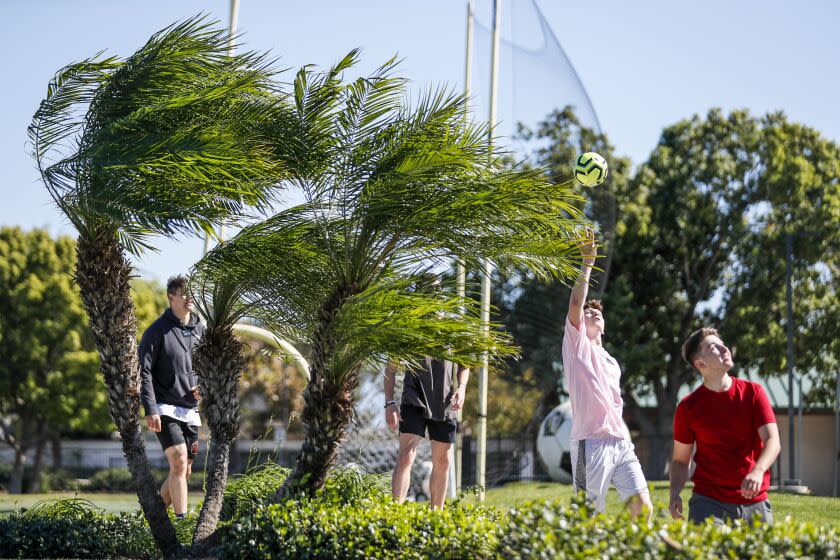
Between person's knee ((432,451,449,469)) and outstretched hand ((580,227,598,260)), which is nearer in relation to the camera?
outstretched hand ((580,227,598,260))

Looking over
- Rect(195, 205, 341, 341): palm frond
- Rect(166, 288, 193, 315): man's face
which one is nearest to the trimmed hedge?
Rect(195, 205, 341, 341): palm frond

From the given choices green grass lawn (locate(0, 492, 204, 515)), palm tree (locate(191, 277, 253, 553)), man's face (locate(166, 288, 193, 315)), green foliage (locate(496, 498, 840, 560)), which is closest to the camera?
green foliage (locate(496, 498, 840, 560))

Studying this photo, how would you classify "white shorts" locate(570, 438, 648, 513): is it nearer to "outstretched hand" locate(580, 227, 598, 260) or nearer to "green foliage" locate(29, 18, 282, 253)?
"outstretched hand" locate(580, 227, 598, 260)

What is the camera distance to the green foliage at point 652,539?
4.54 m

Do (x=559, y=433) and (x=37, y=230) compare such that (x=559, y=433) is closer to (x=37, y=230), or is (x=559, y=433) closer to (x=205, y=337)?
(x=205, y=337)

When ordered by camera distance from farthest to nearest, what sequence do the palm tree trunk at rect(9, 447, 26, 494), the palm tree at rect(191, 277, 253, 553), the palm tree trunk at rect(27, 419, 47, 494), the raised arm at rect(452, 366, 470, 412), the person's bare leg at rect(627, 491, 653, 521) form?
the palm tree trunk at rect(27, 419, 47, 494), the palm tree trunk at rect(9, 447, 26, 494), the raised arm at rect(452, 366, 470, 412), the palm tree at rect(191, 277, 253, 553), the person's bare leg at rect(627, 491, 653, 521)

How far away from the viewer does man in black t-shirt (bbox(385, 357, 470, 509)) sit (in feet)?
26.4

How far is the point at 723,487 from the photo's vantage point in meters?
5.69

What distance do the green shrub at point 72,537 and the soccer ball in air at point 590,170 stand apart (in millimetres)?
4302

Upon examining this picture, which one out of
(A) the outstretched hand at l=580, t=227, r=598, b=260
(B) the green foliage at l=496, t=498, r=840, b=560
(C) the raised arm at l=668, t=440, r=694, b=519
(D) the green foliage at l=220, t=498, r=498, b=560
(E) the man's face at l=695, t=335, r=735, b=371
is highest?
(A) the outstretched hand at l=580, t=227, r=598, b=260

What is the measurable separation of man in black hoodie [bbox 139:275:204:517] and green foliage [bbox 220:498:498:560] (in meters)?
1.99

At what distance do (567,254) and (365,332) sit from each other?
1499 mm

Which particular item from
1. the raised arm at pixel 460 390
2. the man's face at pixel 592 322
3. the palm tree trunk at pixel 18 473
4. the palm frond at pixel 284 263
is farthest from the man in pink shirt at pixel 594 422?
the palm tree trunk at pixel 18 473

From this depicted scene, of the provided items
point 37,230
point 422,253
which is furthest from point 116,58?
point 37,230
